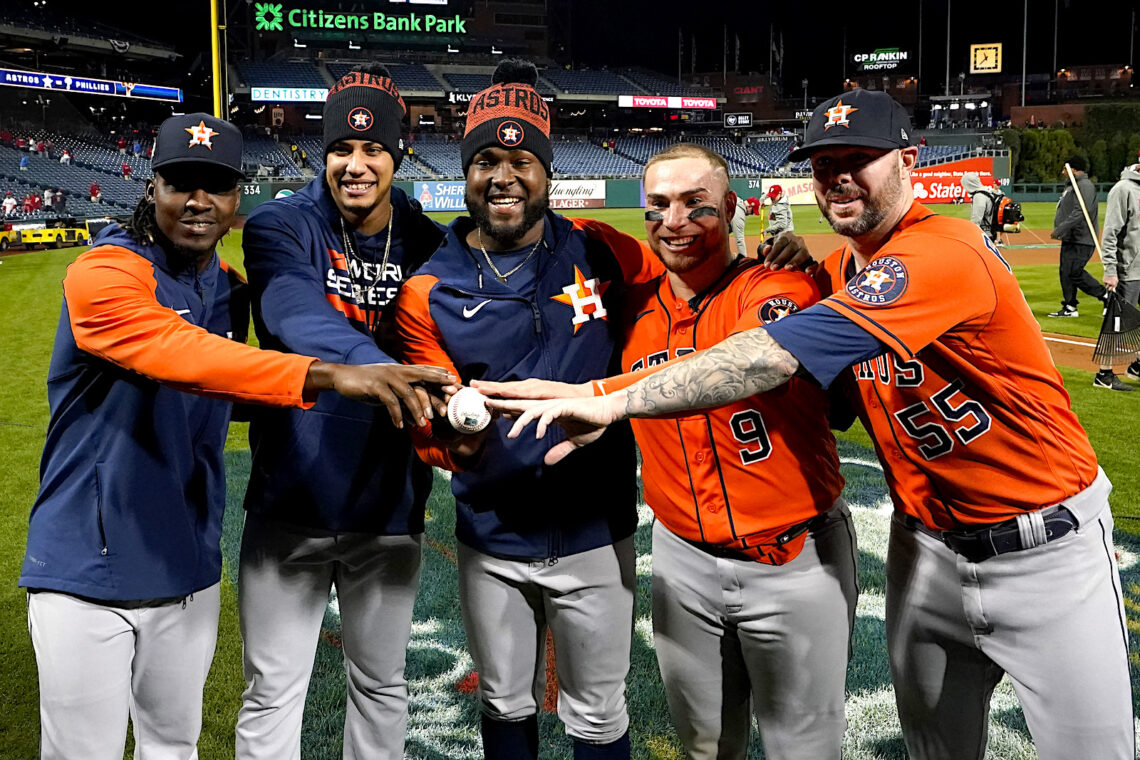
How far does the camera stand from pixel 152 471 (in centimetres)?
273

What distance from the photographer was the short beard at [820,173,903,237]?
2777mm

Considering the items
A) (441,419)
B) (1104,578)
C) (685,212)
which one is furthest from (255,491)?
(1104,578)

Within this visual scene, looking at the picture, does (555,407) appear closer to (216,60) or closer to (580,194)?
(216,60)

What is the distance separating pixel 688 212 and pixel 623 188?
129ft

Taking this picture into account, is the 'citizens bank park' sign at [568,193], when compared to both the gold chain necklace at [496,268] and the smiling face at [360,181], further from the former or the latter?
the gold chain necklace at [496,268]

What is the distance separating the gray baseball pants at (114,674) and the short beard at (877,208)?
2.33m

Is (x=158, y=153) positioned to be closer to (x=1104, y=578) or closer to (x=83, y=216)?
(x=1104, y=578)

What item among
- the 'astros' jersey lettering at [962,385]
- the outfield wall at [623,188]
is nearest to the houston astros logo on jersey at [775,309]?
the 'astros' jersey lettering at [962,385]

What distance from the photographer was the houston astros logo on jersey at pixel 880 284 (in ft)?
8.04

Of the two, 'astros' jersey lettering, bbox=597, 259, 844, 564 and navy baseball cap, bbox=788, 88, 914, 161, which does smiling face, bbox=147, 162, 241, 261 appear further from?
navy baseball cap, bbox=788, 88, 914, 161

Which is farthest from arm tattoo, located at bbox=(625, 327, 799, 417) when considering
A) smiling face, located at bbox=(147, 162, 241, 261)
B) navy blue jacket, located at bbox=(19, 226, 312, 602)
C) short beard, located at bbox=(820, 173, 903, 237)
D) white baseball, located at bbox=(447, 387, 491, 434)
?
smiling face, located at bbox=(147, 162, 241, 261)

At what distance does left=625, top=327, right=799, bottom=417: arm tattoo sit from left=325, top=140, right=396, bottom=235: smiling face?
1238mm

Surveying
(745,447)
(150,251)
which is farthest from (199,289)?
(745,447)

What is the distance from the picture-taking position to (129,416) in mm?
2689
